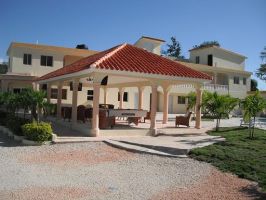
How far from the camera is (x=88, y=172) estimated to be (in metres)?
9.37

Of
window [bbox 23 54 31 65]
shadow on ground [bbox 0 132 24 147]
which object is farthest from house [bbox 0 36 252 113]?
shadow on ground [bbox 0 132 24 147]

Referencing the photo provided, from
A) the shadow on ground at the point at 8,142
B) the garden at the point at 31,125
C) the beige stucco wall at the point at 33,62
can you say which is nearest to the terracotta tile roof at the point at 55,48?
the beige stucco wall at the point at 33,62

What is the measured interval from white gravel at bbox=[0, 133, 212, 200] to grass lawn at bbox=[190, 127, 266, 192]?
2.06 ft

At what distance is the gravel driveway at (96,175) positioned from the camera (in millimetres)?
7582

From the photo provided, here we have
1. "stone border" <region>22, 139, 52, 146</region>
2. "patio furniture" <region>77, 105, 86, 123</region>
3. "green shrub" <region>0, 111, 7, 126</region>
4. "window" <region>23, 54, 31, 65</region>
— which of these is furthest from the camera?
"window" <region>23, 54, 31, 65</region>

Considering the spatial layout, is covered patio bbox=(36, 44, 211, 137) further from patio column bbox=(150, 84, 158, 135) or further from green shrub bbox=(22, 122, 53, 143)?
green shrub bbox=(22, 122, 53, 143)

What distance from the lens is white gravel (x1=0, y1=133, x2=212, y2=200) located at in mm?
7632

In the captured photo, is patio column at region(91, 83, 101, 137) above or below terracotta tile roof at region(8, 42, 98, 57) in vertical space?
below

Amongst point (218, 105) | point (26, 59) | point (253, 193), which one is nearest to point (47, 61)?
point (26, 59)

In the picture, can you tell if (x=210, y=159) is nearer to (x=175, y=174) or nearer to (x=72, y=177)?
(x=175, y=174)

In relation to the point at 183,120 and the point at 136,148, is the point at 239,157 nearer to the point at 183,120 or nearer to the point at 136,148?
the point at 136,148

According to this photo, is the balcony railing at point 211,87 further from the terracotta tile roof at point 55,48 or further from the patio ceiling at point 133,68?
the patio ceiling at point 133,68

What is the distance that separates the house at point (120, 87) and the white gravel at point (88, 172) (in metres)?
9.96

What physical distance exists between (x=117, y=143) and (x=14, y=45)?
72.3 feet
